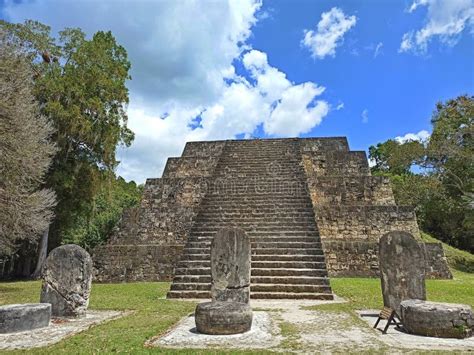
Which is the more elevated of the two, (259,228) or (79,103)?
(79,103)

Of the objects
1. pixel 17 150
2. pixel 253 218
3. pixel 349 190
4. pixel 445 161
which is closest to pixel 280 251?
pixel 253 218

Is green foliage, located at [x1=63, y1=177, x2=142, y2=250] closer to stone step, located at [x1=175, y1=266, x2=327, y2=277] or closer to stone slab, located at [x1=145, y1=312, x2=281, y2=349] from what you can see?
stone step, located at [x1=175, y1=266, x2=327, y2=277]

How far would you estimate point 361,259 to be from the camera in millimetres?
11516

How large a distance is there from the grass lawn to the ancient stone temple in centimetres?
73

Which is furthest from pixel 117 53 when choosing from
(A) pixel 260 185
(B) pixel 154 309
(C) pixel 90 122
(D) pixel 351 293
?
(D) pixel 351 293

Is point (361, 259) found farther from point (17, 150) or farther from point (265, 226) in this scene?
point (17, 150)

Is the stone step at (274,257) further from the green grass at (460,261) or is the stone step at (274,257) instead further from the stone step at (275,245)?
the green grass at (460,261)

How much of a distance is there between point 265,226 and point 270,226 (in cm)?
15

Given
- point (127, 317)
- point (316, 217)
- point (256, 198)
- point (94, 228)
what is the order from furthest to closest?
point (94, 228) < point (256, 198) < point (316, 217) < point (127, 317)

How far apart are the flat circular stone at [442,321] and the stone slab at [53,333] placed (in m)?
4.79

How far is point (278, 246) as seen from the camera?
10.5 meters

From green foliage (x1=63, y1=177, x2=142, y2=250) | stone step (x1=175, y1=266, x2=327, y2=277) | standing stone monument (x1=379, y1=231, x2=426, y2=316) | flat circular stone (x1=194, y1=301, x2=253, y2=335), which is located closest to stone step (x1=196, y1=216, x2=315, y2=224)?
stone step (x1=175, y1=266, x2=327, y2=277)

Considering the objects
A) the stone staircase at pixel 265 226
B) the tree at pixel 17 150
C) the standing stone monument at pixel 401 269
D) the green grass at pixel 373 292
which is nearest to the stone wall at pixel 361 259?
the green grass at pixel 373 292

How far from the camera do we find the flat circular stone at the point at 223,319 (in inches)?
211
